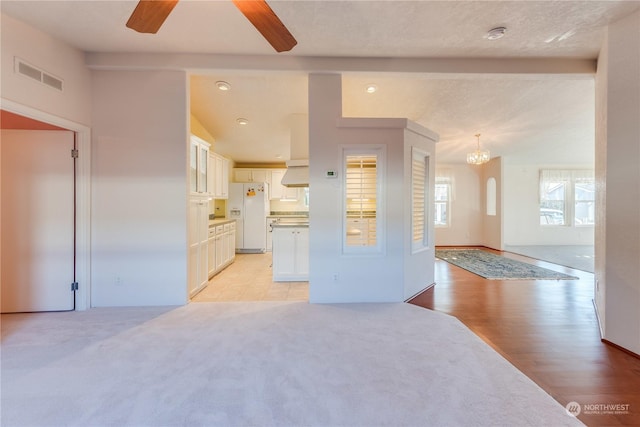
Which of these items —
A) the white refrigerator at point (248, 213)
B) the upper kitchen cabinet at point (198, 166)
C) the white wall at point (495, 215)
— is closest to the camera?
the upper kitchen cabinet at point (198, 166)

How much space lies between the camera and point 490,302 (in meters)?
3.22

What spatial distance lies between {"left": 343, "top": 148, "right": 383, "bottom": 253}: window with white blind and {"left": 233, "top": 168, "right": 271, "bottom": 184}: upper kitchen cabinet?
175 inches

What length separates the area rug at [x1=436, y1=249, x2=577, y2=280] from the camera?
14.1 feet

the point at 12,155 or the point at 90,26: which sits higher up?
the point at 90,26

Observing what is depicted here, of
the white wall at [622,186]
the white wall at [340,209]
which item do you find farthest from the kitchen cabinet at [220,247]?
the white wall at [622,186]

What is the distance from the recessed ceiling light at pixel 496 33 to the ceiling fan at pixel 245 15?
2.07 meters

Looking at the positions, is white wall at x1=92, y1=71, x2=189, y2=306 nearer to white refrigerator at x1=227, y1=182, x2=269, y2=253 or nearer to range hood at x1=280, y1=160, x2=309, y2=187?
range hood at x1=280, y1=160, x2=309, y2=187

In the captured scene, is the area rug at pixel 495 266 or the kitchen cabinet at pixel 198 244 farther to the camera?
the area rug at pixel 495 266

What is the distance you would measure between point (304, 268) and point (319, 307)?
1193 mm

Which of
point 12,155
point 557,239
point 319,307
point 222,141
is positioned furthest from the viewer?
point 557,239

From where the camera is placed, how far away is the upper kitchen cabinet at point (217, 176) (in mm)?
4523

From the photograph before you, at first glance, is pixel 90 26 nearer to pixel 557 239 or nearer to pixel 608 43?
pixel 608 43

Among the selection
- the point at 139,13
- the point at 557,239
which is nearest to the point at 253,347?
the point at 139,13

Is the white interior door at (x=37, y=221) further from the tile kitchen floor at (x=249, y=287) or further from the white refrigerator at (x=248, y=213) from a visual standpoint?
the white refrigerator at (x=248, y=213)
